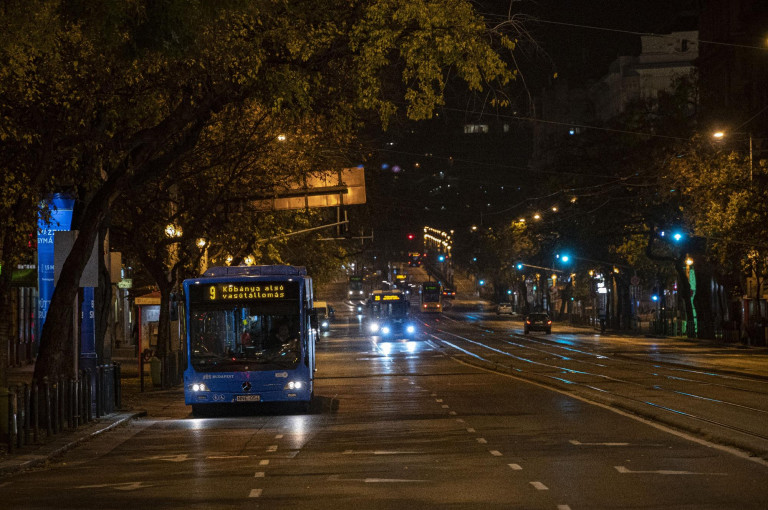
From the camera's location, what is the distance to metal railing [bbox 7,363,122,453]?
675 inches

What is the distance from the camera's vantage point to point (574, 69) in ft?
467

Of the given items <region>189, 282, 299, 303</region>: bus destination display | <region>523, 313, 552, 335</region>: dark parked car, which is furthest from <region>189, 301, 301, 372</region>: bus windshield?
<region>523, 313, 552, 335</region>: dark parked car

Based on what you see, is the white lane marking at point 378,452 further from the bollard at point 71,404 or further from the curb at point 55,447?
the bollard at point 71,404

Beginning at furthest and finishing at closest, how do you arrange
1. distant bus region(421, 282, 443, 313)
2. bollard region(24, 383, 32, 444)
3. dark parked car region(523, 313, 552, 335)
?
distant bus region(421, 282, 443, 313), dark parked car region(523, 313, 552, 335), bollard region(24, 383, 32, 444)

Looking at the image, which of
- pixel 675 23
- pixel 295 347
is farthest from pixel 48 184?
pixel 675 23

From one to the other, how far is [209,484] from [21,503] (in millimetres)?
2127

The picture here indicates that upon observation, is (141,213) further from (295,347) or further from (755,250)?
(755,250)

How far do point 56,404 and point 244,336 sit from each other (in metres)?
6.43

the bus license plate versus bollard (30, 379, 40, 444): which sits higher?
bollard (30, 379, 40, 444)

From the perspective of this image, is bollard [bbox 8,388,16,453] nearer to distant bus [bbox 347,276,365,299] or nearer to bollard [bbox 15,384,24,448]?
bollard [bbox 15,384,24,448]

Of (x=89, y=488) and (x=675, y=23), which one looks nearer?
(x=89, y=488)

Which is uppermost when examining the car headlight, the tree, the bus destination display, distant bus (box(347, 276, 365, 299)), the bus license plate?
the tree

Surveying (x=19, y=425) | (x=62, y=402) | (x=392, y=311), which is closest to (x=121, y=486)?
(x=19, y=425)

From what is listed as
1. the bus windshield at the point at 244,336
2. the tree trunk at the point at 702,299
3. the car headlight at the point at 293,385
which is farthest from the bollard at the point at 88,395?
the tree trunk at the point at 702,299
